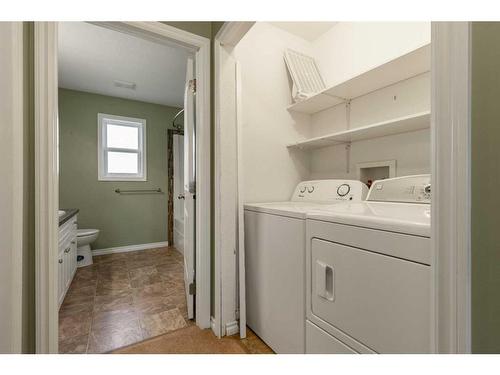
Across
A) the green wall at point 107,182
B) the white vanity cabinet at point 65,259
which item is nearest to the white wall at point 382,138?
the white vanity cabinet at point 65,259

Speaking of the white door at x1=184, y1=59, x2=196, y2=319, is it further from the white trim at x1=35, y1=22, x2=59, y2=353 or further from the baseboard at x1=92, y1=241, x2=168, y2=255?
the baseboard at x1=92, y1=241, x2=168, y2=255

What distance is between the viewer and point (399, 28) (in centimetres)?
160

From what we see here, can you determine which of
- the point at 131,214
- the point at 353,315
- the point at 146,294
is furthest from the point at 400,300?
the point at 131,214

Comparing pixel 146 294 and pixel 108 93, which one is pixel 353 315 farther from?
pixel 108 93

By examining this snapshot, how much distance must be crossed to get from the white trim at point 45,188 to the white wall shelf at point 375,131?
5.34ft

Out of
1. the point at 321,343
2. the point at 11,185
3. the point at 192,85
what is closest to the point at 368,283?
the point at 321,343

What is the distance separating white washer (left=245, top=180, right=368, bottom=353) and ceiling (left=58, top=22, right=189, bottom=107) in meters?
1.87

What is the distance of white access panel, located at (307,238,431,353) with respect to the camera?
0.73 m

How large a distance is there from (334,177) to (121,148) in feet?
10.8

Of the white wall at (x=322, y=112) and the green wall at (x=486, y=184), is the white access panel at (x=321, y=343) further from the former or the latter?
the white wall at (x=322, y=112)

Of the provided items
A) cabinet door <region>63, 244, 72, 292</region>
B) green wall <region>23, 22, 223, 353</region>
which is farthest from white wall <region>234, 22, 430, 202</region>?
cabinet door <region>63, 244, 72, 292</region>

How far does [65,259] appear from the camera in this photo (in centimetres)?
205

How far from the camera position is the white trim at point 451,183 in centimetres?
47

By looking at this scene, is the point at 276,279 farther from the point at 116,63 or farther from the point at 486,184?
the point at 116,63
